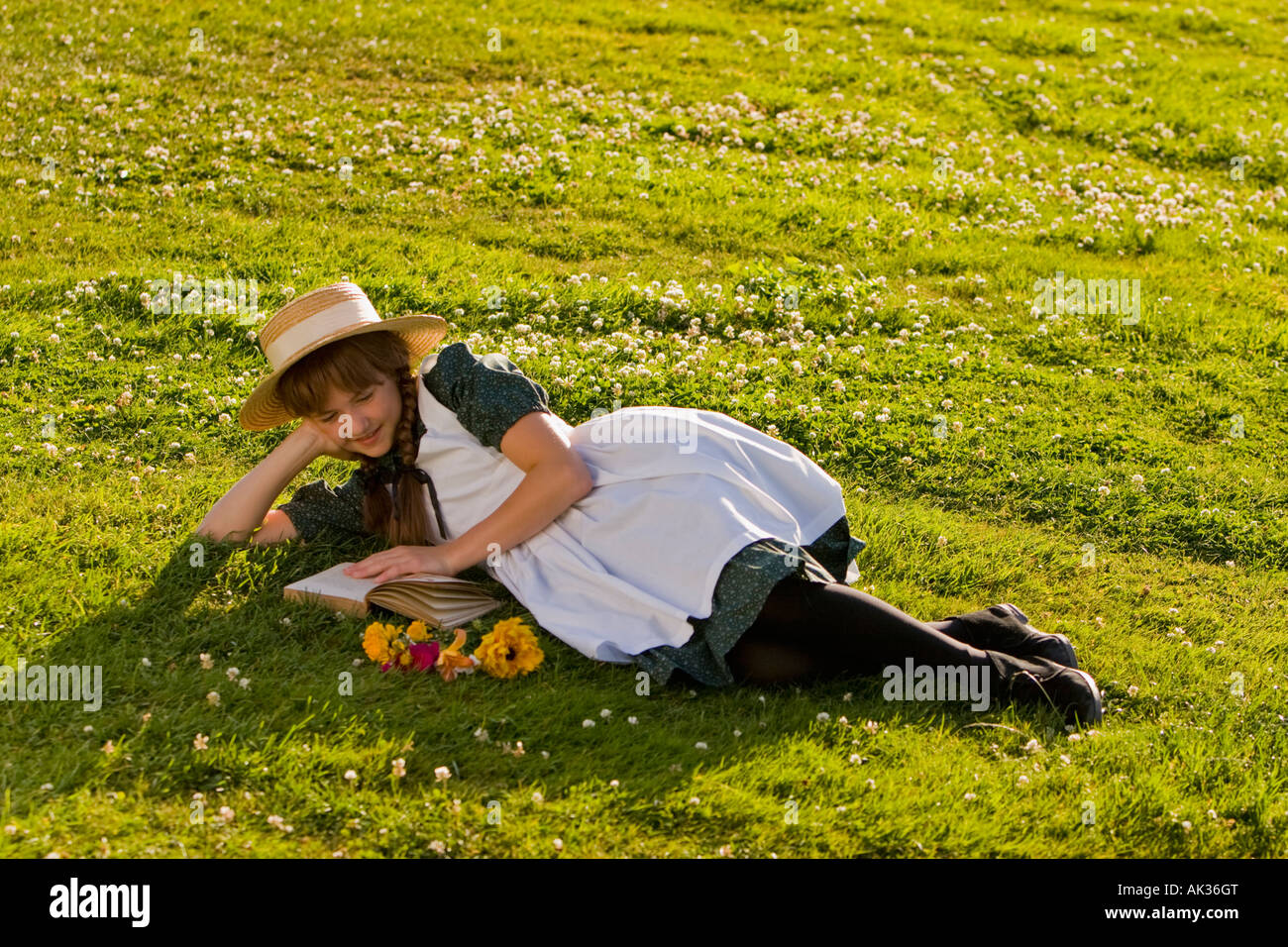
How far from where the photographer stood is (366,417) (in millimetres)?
5273

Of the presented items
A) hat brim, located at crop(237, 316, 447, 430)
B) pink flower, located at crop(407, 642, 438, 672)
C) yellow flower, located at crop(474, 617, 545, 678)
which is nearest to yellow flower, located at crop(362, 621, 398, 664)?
pink flower, located at crop(407, 642, 438, 672)

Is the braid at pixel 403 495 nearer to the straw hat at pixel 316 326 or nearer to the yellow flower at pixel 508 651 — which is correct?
the straw hat at pixel 316 326

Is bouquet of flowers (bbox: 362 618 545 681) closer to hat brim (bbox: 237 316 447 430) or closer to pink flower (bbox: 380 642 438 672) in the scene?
pink flower (bbox: 380 642 438 672)

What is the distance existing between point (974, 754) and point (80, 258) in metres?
7.63

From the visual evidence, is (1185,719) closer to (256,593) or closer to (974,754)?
(974,754)

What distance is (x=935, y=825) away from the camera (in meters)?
4.33

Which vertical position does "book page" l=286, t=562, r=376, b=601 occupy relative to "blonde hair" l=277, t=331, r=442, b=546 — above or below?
below

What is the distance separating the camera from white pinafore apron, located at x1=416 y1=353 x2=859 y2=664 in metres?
4.93

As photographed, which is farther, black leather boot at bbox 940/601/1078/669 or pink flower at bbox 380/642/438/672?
black leather boot at bbox 940/601/1078/669

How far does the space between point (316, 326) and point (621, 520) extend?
4.92 feet

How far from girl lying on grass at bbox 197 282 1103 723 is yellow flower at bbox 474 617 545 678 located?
142mm

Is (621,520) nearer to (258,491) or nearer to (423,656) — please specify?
(423,656)
